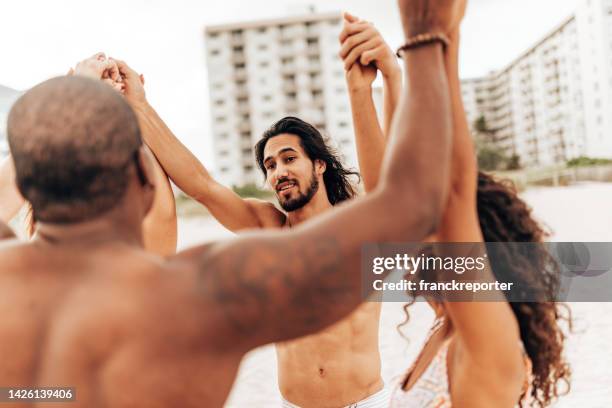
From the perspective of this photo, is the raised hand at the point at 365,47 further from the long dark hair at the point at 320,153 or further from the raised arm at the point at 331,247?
the long dark hair at the point at 320,153

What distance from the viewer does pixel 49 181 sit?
1.08 meters

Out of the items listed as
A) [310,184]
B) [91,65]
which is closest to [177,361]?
[91,65]

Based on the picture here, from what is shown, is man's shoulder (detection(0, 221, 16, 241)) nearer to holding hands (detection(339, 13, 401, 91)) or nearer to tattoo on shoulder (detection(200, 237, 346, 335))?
tattoo on shoulder (detection(200, 237, 346, 335))

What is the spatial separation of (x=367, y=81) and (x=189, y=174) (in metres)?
1.50

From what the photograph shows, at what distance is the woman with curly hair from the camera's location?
1348 mm

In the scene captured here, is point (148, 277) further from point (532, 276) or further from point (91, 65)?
point (91, 65)

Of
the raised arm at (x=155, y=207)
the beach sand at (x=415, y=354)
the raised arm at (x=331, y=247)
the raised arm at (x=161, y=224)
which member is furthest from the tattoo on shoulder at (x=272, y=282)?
the raised arm at (x=161, y=224)

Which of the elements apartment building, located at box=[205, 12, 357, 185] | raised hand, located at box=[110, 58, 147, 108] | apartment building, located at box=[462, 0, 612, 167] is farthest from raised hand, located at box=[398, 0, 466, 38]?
apartment building, located at box=[205, 12, 357, 185]

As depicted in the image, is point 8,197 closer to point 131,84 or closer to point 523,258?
point 131,84

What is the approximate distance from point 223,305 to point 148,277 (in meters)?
0.15

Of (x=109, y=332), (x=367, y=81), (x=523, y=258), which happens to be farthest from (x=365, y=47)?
Answer: (x=109, y=332)

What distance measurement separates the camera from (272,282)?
1.05 metres

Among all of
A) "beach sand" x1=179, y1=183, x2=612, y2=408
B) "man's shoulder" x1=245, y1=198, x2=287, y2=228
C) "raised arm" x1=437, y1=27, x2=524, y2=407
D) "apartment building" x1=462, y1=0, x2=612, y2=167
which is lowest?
"beach sand" x1=179, y1=183, x2=612, y2=408

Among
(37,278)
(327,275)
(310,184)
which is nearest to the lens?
(327,275)
